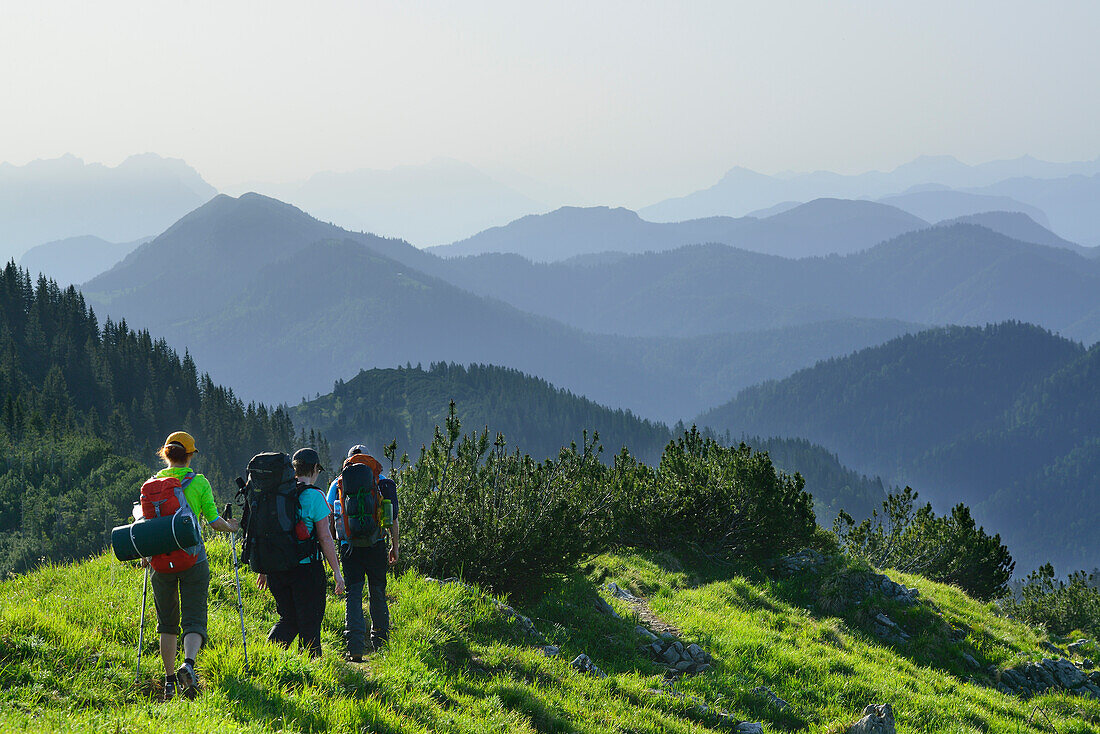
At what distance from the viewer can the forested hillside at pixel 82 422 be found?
296ft

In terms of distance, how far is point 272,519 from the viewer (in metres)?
7.58

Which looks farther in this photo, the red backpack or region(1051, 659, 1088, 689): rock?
region(1051, 659, 1088, 689): rock

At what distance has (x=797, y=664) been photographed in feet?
38.6

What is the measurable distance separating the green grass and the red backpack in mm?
990

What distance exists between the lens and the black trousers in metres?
7.89

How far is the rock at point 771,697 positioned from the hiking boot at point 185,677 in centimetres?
767

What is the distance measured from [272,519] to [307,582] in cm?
92

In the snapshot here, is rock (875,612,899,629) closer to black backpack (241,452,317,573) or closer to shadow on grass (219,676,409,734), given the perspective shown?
shadow on grass (219,676,409,734)

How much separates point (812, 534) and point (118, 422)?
141 meters

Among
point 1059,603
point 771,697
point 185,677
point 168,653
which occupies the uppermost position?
point 168,653

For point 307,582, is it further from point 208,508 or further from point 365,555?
point 208,508

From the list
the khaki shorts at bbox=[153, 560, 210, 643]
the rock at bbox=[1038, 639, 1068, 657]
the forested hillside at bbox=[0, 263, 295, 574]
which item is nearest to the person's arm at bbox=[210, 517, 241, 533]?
the khaki shorts at bbox=[153, 560, 210, 643]

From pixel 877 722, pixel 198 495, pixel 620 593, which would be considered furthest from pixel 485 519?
pixel 877 722

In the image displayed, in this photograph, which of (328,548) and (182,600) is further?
(328,548)
